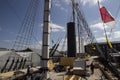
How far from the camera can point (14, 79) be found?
820 inches

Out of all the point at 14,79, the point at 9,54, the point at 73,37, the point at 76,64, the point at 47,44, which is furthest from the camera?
the point at 73,37

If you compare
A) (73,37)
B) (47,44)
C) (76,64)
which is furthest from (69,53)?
(47,44)

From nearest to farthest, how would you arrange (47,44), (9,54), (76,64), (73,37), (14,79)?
(14,79) < (47,44) < (76,64) < (9,54) < (73,37)

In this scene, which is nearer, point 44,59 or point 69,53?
point 44,59

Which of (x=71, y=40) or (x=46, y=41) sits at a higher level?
(x=71, y=40)

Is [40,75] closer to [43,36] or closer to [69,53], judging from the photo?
[43,36]

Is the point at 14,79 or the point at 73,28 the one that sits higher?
the point at 73,28

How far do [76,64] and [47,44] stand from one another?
943 cm

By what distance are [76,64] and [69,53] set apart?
15040mm

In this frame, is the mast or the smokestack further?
the smokestack

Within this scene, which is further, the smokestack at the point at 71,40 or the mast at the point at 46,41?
the smokestack at the point at 71,40

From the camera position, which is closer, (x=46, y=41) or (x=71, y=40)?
(x=46, y=41)

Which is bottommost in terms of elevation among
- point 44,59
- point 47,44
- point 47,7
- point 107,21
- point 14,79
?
point 14,79

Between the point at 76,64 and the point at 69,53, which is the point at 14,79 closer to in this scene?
the point at 76,64
